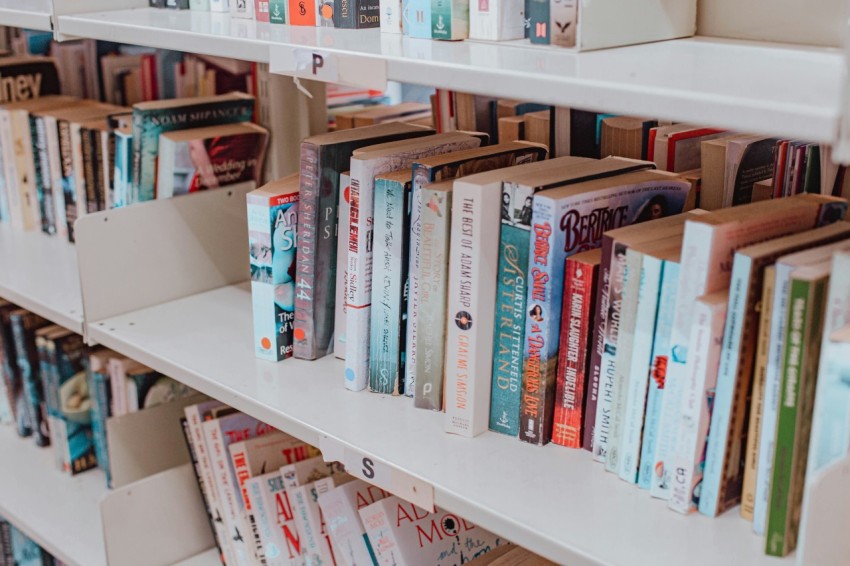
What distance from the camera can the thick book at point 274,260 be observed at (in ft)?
3.99

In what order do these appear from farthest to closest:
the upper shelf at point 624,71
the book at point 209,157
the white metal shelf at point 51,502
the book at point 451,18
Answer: the white metal shelf at point 51,502 → the book at point 209,157 → the book at point 451,18 → the upper shelf at point 624,71

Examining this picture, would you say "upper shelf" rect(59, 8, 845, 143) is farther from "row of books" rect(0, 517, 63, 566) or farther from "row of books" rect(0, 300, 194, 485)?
"row of books" rect(0, 517, 63, 566)

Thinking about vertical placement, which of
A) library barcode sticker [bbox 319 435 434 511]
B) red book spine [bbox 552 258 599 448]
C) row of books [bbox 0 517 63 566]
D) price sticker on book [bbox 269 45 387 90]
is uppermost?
price sticker on book [bbox 269 45 387 90]

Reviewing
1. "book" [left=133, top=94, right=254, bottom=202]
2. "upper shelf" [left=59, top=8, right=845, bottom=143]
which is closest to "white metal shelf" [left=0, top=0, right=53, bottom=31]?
"book" [left=133, top=94, right=254, bottom=202]

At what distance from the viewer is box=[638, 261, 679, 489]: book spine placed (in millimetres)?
869

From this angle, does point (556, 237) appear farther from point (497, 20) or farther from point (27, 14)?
point (27, 14)

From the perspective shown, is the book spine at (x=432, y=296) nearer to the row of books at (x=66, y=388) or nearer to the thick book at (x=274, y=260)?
the thick book at (x=274, y=260)

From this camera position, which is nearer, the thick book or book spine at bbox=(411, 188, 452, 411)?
book spine at bbox=(411, 188, 452, 411)

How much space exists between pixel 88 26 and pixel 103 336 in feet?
1.55

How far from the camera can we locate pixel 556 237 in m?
0.95

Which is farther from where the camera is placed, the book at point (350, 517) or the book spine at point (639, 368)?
the book at point (350, 517)

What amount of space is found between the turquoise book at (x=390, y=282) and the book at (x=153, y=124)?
0.62m

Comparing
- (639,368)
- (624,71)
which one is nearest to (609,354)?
(639,368)

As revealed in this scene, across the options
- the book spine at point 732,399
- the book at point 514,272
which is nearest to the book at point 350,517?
the book at point 514,272
